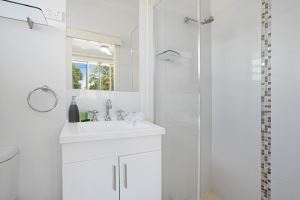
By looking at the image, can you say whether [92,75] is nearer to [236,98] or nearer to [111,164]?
[111,164]

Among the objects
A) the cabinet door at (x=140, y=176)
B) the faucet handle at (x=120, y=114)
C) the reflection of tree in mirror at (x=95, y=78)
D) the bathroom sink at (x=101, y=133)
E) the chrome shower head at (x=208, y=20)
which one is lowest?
the cabinet door at (x=140, y=176)

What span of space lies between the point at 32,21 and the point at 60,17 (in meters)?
0.19

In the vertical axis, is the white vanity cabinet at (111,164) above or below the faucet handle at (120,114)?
below

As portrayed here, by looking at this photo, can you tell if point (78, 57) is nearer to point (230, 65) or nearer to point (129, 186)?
point (129, 186)

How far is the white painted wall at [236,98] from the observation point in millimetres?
1385

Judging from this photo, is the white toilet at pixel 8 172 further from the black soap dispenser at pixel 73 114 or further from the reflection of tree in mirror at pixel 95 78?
the reflection of tree in mirror at pixel 95 78

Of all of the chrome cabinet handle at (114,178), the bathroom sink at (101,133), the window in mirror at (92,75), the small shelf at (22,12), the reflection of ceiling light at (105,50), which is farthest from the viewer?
the reflection of ceiling light at (105,50)

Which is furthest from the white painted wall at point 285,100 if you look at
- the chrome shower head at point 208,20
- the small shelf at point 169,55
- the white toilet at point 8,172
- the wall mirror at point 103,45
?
the white toilet at point 8,172

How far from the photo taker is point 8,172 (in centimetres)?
95

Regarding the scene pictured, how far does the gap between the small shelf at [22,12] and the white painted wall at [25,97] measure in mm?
41

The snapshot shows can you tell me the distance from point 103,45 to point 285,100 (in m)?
1.54

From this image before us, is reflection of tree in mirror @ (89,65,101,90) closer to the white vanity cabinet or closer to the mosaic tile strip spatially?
the white vanity cabinet

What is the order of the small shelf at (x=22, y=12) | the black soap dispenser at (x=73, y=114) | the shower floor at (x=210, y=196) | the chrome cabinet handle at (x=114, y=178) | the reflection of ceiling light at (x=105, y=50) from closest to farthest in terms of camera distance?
the chrome cabinet handle at (x=114, y=178) < the small shelf at (x=22, y=12) < the black soap dispenser at (x=73, y=114) < the reflection of ceiling light at (x=105, y=50) < the shower floor at (x=210, y=196)

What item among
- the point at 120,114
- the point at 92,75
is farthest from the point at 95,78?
the point at 120,114
